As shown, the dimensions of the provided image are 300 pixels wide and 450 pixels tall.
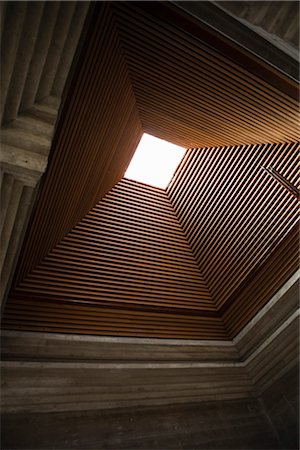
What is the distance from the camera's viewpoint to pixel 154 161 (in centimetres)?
708

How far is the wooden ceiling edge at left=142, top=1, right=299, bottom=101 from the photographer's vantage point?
3582 millimetres

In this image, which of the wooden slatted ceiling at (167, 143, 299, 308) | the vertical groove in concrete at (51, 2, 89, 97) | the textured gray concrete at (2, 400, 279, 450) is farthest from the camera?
the wooden slatted ceiling at (167, 143, 299, 308)

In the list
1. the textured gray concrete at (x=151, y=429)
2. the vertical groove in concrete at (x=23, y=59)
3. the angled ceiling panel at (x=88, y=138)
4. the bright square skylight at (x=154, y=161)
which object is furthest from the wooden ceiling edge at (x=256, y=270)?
the vertical groove in concrete at (x=23, y=59)

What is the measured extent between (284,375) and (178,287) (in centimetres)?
261

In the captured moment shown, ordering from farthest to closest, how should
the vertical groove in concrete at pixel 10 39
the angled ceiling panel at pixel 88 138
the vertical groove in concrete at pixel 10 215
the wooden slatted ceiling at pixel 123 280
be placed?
the wooden slatted ceiling at pixel 123 280, the angled ceiling panel at pixel 88 138, the vertical groove in concrete at pixel 10 215, the vertical groove in concrete at pixel 10 39

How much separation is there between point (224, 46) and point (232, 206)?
3.43 m

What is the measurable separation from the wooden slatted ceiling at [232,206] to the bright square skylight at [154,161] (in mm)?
209

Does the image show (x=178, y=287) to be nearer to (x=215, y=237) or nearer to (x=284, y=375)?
(x=215, y=237)

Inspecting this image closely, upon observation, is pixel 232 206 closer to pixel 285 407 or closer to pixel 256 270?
pixel 256 270

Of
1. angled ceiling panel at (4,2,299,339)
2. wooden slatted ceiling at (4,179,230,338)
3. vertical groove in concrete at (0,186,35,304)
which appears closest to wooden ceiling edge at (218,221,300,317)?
angled ceiling panel at (4,2,299,339)

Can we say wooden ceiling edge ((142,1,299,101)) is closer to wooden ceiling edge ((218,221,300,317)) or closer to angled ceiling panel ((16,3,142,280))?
angled ceiling panel ((16,3,142,280))

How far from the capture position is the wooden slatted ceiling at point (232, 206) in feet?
20.6

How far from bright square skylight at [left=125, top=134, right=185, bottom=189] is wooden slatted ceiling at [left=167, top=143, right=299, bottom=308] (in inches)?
8.2

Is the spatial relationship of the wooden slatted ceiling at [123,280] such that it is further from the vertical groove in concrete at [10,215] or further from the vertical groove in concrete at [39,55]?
the vertical groove in concrete at [39,55]
